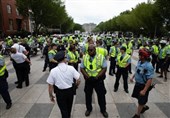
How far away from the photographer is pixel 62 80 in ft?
13.5

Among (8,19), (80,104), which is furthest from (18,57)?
(8,19)

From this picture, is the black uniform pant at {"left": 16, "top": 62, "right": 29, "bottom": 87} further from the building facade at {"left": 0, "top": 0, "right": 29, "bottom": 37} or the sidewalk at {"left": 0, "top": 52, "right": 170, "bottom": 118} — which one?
the building facade at {"left": 0, "top": 0, "right": 29, "bottom": 37}

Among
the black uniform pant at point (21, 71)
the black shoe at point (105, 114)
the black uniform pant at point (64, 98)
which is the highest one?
the black uniform pant at point (64, 98)

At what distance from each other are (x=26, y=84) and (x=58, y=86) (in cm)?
510

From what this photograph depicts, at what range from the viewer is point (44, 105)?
6516 millimetres

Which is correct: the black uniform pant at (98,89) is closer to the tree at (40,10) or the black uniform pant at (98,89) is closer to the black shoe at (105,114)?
the black shoe at (105,114)

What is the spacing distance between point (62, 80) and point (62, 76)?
0.08 metres

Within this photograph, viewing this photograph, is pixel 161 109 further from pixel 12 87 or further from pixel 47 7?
pixel 47 7

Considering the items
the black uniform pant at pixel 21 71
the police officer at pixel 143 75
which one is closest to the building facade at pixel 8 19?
the black uniform pant at pixel 21 71

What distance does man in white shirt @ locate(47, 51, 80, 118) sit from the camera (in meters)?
4.08

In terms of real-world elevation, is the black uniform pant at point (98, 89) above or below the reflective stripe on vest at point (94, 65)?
below

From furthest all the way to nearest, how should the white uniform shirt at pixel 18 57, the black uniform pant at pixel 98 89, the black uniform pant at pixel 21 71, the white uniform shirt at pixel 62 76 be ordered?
1. the black uniform pant at pixel 21 71
2. the white uniform shirt at pixel 18 57
3. the black uniform pant at pixel 98 89
4. the white uniform shirt at pixel 62 76

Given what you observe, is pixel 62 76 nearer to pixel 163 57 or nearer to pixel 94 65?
pixel 94 65

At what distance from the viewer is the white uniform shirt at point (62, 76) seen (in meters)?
4.08
